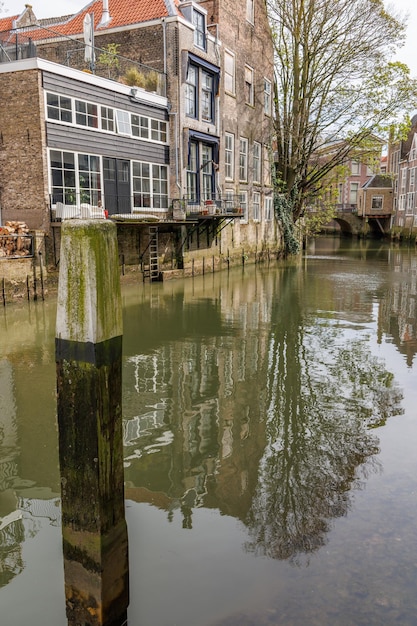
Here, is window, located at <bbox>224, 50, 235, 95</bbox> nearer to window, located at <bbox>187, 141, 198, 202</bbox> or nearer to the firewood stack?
window, located at <bbox>187, 141, 198, 202</bbox>

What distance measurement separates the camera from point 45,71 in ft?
55.5

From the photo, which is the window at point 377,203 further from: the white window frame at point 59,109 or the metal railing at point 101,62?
the white window frame at point 59,109

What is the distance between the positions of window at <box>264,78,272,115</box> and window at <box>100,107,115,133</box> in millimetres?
14620

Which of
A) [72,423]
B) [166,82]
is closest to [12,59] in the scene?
[166,82]

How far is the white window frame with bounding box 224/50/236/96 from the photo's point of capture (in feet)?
87.5

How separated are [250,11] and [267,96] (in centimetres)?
480

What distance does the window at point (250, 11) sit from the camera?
28.5 m

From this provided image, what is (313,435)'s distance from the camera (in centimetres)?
738

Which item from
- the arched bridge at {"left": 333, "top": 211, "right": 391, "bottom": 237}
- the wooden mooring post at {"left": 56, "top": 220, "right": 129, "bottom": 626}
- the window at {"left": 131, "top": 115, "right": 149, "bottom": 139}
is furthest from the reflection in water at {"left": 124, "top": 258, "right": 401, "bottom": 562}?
the arched bridge at {"left": 333, "top": 211, "right": 391, "bottom": 237}

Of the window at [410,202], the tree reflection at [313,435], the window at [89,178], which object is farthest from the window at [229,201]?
the window at [410,202]

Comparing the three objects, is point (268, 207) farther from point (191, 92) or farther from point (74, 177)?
point (74, 177)

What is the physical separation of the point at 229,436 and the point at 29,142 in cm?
1375

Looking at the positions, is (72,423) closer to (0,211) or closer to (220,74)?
(0,211)

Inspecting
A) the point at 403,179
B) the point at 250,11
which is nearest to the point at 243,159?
the point at 250,11
